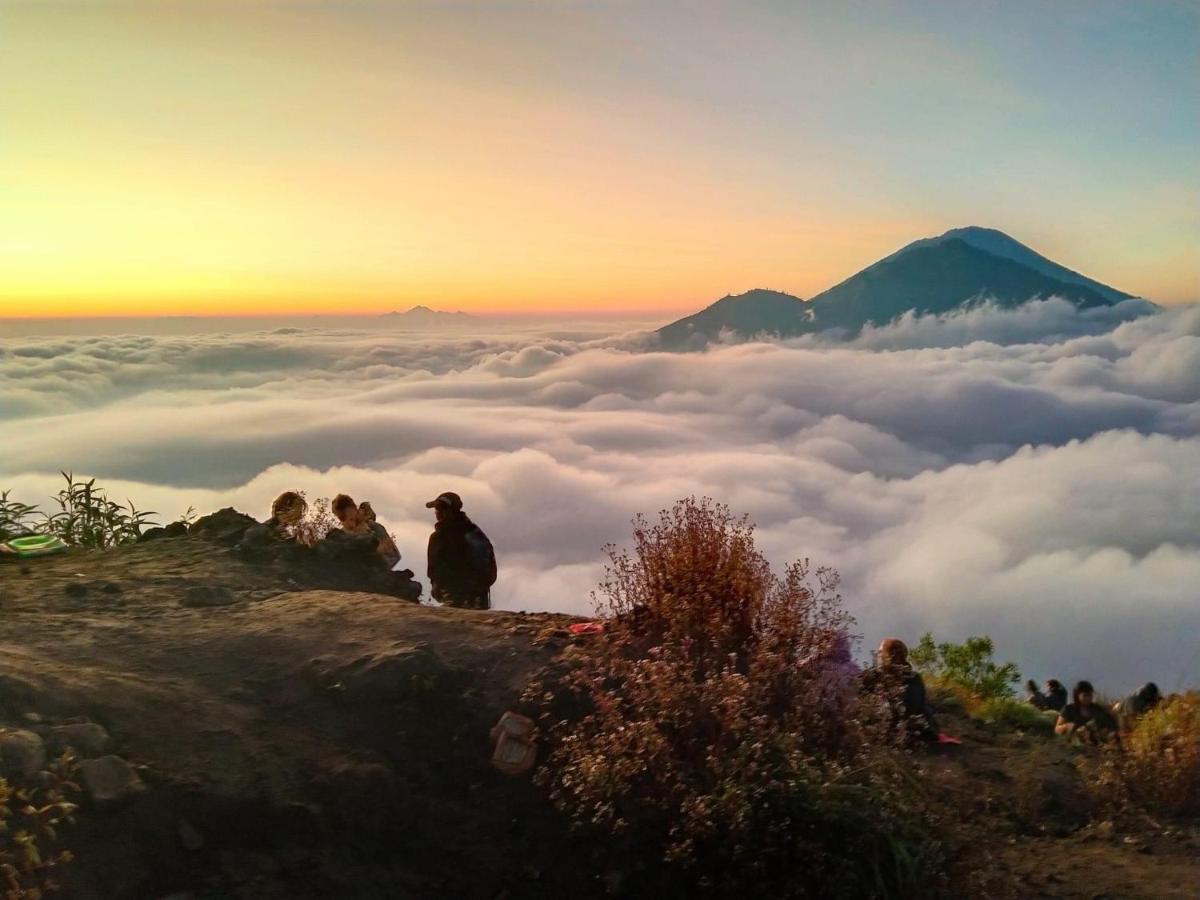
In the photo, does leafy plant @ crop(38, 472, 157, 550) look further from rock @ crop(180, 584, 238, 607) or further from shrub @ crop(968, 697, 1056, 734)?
shrub @ crop(968, 697, 1056, 734)

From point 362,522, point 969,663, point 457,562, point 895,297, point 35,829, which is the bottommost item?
point 969,663

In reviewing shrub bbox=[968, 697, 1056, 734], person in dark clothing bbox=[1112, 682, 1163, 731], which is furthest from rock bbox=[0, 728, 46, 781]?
person in dark clothing bbox=[1112, 682, 1163, 731]

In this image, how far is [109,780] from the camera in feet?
13.5

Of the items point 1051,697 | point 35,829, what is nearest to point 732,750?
point 35,829

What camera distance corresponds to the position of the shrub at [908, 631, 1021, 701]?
12.5 meters

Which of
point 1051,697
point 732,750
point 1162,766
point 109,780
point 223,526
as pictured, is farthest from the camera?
point 1051,697

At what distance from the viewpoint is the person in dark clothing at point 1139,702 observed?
852cm

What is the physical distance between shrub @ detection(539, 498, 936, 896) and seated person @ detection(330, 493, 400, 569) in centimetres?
413

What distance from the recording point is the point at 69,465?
10242 mm

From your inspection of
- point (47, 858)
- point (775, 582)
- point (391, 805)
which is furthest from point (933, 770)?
point (47, 858)

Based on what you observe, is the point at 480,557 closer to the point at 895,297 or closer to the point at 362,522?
the point at 362,522

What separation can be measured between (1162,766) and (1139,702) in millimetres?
2415

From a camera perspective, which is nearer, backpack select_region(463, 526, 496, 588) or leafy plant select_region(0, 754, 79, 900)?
leafy plant select_region(0, 754, 79, 900)

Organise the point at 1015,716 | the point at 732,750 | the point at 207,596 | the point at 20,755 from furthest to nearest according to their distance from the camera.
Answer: the point at 1015,716 → the point at 207,596 → the point at 732,750 → the point at 20,755
